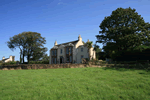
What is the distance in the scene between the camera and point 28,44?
48469 mm

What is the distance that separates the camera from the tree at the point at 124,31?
24094 millimetres

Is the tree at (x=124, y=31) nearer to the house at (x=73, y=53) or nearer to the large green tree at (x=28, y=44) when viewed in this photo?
the house at (x=73, y=53)

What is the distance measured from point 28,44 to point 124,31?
39772mm

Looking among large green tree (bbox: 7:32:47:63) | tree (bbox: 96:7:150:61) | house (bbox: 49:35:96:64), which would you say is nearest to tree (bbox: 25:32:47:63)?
large green tree (bbox: 7:32:47:63)

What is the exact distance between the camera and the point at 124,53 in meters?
25.3

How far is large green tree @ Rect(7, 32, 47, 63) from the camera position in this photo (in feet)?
154

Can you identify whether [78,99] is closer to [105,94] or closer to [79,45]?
[105,94]

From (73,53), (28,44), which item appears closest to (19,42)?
(28,44)

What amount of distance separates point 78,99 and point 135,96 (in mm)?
3120

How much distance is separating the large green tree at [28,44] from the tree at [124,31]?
30.9 metres

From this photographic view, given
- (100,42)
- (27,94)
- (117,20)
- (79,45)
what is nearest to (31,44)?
(79,45)

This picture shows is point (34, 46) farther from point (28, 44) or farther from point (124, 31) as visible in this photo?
point (124, 31)

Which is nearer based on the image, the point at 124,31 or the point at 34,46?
the point at 124,31

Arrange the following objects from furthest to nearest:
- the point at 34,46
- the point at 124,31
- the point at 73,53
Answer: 1. the point at 34,46
2. the point at 73,53
3. the point at 124,31
